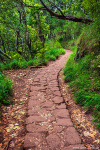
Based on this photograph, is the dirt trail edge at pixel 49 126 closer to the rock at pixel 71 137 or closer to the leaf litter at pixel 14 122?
the rock at pixel 71 137

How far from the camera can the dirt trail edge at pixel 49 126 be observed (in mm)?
1732

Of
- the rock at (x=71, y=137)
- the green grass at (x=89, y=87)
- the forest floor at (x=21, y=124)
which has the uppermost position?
the green grass at (x=89, y=87)

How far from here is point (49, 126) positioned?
2.14 metres

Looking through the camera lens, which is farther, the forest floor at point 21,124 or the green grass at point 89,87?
the green grass at point 89,87

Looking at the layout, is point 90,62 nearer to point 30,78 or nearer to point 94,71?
point 94,71

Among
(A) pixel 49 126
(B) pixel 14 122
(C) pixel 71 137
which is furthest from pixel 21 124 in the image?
(C) pixel 71 137

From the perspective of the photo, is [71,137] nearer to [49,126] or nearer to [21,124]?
[49,126]

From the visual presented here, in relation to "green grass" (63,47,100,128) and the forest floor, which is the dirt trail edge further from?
"green grass" (63,47,100,128)

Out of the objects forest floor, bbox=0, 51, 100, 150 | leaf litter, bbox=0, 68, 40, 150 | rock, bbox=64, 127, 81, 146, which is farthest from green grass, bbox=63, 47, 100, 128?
leaf litter, bbox=0, 68, 40, 150

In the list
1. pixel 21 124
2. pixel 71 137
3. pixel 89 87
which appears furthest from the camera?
pixel 89 87

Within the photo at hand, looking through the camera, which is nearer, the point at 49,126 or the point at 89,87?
the point at 49,126

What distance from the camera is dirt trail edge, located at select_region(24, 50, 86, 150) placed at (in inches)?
68.2

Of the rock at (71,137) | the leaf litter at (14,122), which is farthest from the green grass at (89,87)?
the leaf litter at (14,122)

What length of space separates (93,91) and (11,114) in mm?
2175
